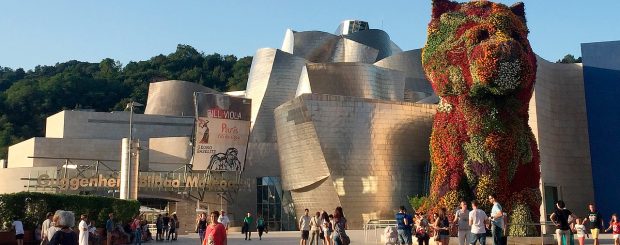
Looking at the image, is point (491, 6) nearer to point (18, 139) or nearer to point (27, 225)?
point (27, 225)

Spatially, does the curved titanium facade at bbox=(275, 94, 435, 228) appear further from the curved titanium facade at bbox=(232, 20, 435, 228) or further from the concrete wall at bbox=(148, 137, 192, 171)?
the concrete wall at bbox=(148, 137, 192, 171)

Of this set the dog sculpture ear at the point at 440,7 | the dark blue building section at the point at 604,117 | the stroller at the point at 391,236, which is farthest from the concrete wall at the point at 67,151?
the stroller at the point at 391,236

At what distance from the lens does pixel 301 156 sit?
3306 centimetres

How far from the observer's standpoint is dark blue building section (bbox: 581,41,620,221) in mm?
32375

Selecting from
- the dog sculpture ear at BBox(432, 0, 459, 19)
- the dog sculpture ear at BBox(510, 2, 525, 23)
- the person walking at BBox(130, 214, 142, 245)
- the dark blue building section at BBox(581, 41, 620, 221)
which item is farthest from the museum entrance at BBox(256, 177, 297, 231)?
the dog sculpture ear at BBox(510, 2, 525, 23)

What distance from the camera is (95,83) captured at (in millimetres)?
107938

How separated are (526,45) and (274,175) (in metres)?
26.6

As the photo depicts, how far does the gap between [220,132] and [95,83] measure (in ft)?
245

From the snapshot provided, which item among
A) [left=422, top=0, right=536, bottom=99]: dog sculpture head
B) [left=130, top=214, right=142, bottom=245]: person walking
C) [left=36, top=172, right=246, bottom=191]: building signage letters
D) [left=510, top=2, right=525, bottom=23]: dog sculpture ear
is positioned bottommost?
[left=130, top=214, right=142, bottom=245]: person walking

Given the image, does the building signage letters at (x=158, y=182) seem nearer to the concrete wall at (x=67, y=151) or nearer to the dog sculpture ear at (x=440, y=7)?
the concrete wall at (x=67, y=151)

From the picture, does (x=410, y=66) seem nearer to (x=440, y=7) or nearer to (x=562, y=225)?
(x=440, y=7)

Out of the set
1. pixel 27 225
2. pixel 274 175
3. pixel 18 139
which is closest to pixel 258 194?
pixel 274 175

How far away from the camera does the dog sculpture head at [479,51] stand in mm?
18953

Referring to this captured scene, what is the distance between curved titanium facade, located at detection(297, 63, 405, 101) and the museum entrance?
8.22 meters
